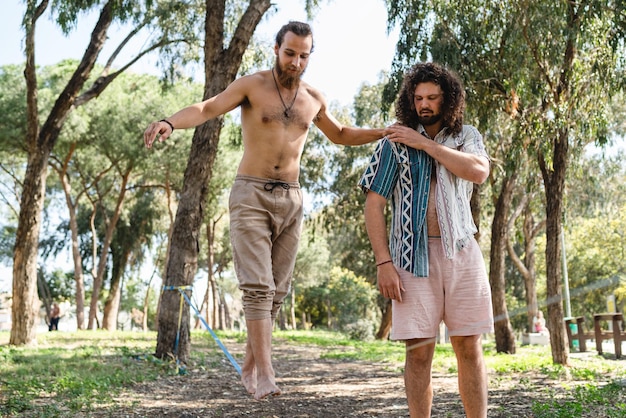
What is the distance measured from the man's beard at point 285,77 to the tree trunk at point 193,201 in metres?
4.96

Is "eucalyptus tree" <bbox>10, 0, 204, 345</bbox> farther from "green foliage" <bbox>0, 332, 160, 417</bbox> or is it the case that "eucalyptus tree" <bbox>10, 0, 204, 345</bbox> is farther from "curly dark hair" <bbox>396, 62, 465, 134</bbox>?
"curly dark hair" <bbox>396, 62, 465, 134</bbox>

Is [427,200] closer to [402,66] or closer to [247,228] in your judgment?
[247,228]

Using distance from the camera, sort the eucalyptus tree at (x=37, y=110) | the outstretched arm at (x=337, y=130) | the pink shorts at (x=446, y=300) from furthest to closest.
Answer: the eucalyptus tree at (x=37, y=110), the outstretched arm at (x=337, y=130), the pink shorts at (x=446, y=300)

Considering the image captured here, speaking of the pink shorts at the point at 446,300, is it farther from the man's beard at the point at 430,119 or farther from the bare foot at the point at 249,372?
the bare foot at the point at 249,372

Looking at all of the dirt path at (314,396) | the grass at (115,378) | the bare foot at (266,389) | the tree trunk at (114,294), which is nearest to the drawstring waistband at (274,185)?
the bare foot at (266,389)

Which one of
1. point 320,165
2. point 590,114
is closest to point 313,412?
point 590,114

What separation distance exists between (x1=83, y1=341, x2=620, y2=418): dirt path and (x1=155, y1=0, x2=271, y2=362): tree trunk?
65 centimetres

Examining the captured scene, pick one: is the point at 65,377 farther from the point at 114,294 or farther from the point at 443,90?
the point at 114,294

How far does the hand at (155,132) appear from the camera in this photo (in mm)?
3277

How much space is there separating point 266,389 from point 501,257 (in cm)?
1020

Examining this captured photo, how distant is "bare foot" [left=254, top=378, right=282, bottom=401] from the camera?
352cm

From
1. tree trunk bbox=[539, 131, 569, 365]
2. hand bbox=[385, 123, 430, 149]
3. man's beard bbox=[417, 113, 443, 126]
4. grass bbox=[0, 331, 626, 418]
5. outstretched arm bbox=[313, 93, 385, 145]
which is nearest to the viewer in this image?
hand bbox=[385, 123, 430, 149]

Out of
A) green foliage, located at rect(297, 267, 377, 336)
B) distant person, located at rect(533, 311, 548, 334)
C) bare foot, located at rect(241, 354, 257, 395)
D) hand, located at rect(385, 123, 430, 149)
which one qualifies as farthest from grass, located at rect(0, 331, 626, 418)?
green foliage, located at rect(297, 267, 377, 336)

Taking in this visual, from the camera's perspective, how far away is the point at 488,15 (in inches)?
369
